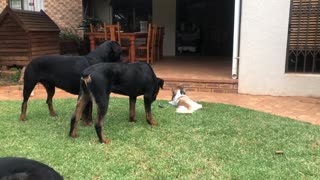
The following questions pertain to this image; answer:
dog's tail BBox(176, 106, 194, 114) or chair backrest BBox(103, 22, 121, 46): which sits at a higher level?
chair backrest BBox(103, 22, 121, 46)

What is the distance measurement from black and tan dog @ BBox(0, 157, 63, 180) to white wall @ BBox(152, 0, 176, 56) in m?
10.7

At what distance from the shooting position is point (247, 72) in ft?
23.9

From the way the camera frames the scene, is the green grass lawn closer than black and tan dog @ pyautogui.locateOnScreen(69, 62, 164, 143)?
Yes

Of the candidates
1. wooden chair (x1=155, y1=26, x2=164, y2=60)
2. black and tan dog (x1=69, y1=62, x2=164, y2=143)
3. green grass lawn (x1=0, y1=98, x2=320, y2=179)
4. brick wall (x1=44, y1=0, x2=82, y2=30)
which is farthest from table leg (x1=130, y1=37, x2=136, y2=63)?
black and tan dog (x1=69, y1=62, x2=164, y2=143)

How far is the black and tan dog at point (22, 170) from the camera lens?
1700 millimetres

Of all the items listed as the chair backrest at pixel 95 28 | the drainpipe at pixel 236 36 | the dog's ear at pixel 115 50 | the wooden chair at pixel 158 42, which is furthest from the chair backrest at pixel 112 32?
the dog's ear at pixel 115 50

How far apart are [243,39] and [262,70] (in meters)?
0.67

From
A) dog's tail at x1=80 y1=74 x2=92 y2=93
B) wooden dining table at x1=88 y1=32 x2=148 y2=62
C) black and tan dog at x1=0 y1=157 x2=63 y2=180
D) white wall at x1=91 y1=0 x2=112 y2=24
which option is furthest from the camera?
white wall at x1=91 y1=0 x2=112 y2=24

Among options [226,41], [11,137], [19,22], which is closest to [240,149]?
[11,137]

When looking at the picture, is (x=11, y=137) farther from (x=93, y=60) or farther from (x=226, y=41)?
(x=226, y=41)

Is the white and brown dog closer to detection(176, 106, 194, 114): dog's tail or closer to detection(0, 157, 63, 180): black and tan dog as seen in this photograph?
detection(176, 106, 194, 114): dog's tail

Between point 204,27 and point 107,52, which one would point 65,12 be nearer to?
point 204,27

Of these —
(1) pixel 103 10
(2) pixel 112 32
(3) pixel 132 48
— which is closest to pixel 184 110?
(3) pixel 132 48

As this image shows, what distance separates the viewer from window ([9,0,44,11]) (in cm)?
Answer: 1115
